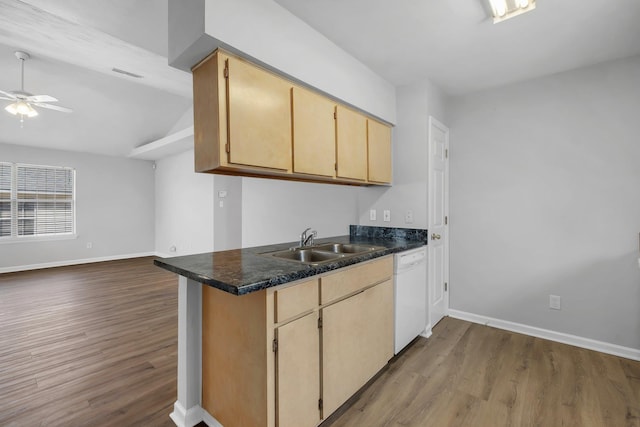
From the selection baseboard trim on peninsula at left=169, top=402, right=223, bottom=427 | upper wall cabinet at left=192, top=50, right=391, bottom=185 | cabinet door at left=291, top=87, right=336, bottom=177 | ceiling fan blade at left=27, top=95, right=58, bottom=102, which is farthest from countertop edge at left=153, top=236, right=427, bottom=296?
ceiling fan blade at left=27, top=95, right=58, bottom=102

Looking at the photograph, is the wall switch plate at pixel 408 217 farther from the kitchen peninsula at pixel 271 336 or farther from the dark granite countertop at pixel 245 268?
the kitchen peninsula at pixel 271 336

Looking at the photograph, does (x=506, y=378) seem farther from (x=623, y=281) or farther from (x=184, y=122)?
(x=184, y=122)

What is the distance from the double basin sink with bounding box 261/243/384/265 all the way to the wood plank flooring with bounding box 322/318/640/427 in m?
0.94

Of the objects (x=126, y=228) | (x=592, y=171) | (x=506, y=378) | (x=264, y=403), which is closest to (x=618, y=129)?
(x=592, y=171)

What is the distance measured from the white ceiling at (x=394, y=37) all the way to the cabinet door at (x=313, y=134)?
1.68 feet

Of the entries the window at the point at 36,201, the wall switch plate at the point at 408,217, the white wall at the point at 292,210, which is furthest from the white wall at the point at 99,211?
the wall switch plate at the point at 408,217

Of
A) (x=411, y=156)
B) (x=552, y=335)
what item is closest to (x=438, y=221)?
(x=411, y=156)

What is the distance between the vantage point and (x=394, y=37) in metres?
2.15

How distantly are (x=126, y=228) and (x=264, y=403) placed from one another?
747 cm

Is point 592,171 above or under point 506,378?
above

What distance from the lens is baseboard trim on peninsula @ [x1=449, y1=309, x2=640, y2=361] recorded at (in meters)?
2.41

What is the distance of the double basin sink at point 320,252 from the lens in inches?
85.6

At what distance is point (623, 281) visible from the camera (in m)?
2.44

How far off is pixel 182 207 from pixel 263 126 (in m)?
5.54
